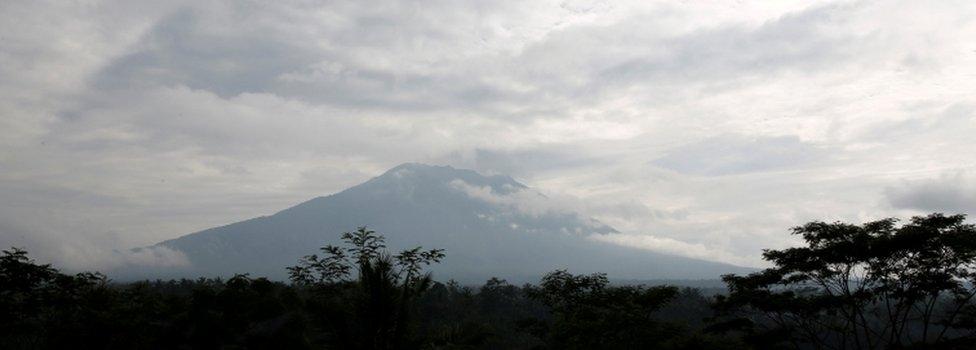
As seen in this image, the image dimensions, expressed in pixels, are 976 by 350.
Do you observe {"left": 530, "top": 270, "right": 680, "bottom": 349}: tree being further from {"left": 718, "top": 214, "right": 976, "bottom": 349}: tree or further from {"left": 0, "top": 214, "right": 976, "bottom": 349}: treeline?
{"left": 718, "top": 214, "right": 976, "bottom": 349}: tree

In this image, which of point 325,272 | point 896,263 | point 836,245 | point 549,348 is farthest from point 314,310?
point 896,263

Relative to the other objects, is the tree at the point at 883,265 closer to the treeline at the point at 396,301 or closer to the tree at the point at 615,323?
the treeline at the point at 396,301

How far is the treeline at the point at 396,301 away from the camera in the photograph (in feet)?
34.7

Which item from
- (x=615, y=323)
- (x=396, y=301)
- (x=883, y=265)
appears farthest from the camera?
(x=883, y=265)

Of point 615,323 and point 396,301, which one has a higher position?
point 396,301

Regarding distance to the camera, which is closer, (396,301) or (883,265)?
(396,301)

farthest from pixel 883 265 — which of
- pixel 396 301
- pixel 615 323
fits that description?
pixel 396 301

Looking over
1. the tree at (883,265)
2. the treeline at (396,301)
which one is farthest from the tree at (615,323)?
the tree at (883,265)

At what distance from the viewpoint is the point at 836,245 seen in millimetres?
20203

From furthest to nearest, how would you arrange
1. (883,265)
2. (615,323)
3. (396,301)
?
(883,265)
(615,323)
(396,301)

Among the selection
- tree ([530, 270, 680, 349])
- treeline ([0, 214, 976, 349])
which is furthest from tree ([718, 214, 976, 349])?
tree ([530, 270, 680, 349])

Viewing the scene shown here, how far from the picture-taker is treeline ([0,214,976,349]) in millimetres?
10578

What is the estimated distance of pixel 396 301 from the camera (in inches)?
364

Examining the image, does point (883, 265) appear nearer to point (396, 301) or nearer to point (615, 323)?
point (615, 323)
